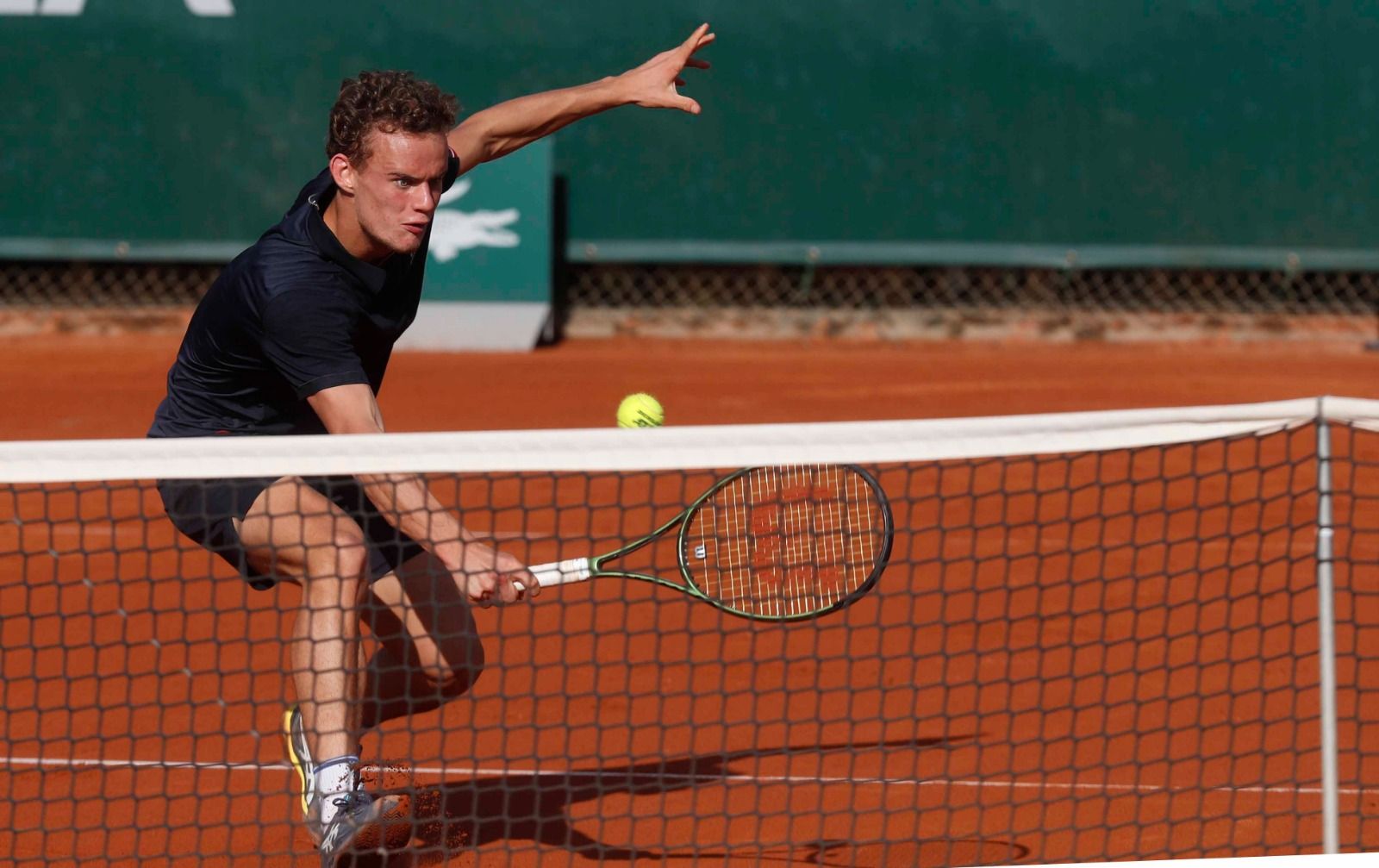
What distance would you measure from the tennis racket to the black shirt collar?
73cm

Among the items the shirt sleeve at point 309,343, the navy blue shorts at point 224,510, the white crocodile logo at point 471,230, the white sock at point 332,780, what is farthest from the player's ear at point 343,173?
the white crocodile logo at point 471,230

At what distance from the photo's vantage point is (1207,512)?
6355 mm

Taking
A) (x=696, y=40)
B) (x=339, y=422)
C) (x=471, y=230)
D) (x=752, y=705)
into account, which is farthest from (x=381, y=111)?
(x=471, y=230)

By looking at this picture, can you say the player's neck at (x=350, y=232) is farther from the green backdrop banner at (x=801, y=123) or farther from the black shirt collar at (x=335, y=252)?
the green backdrop banner at (x=801, y=123)

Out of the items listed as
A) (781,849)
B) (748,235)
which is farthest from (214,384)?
(748,235)

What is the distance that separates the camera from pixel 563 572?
10.8 ft

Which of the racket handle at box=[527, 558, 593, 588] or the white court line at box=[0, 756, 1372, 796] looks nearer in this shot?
the racket handle at box=[527, 558, 593, 588]

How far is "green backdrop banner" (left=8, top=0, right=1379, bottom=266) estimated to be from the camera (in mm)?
10039

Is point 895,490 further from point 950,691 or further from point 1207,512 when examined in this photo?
point 950,691

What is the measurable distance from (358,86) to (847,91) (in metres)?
7.35

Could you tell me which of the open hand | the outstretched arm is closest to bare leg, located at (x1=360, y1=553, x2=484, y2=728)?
the outstretched arm

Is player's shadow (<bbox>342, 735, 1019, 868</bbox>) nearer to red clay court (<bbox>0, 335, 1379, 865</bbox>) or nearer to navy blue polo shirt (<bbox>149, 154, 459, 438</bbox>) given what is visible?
red clay court (<bbox>0, 335, 1379, 865</bbox>)

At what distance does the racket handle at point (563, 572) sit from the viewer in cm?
323

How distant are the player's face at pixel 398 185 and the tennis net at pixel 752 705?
0.55 meters
